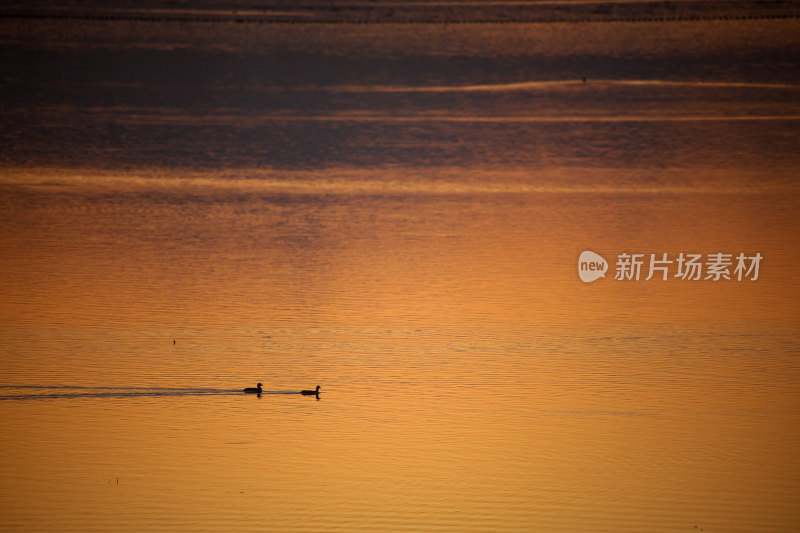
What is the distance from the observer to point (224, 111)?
11.8ft

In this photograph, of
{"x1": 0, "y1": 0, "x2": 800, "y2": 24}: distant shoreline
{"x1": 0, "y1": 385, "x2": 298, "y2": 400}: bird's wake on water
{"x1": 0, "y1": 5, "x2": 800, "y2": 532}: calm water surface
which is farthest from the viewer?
{"x1": 0, "y1": 0, "x2": 800, "y2": 24}: distant shoreline

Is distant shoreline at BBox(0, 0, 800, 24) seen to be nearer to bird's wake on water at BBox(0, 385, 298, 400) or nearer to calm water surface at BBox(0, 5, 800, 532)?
calm water surface at BBox(0, 5, 800, 532)

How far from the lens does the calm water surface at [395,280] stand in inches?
65.2

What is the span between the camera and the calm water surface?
65.2 inches

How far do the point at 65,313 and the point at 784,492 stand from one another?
166 centimetres

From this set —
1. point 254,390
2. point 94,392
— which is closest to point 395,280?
point 254,390

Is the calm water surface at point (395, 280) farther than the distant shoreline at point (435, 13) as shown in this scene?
No

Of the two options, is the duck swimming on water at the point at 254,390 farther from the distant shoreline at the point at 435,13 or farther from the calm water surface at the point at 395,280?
the distant shoreline at the point at 435,13

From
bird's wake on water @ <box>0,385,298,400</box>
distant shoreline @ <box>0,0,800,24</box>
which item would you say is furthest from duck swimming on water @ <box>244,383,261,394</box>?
distant shoreline @ <box>0,0,800,24</box>

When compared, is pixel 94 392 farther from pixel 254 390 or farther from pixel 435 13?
pixel 435 13

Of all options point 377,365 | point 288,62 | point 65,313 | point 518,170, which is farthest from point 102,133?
point 377,365

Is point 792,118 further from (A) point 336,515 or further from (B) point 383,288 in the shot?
(A) point 336,515

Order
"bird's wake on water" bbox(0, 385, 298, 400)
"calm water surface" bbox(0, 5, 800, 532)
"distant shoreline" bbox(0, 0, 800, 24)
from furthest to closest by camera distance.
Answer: "distant shoreline" bbox(0, 0, 800, 24) < "bird's wake on water" bbox(0, 385, 298, 400) < "calm water surface" bbox(0, 5, 800, 532)

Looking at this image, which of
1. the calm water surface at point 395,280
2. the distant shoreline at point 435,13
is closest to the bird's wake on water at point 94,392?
the calm water surface at point 395,280
